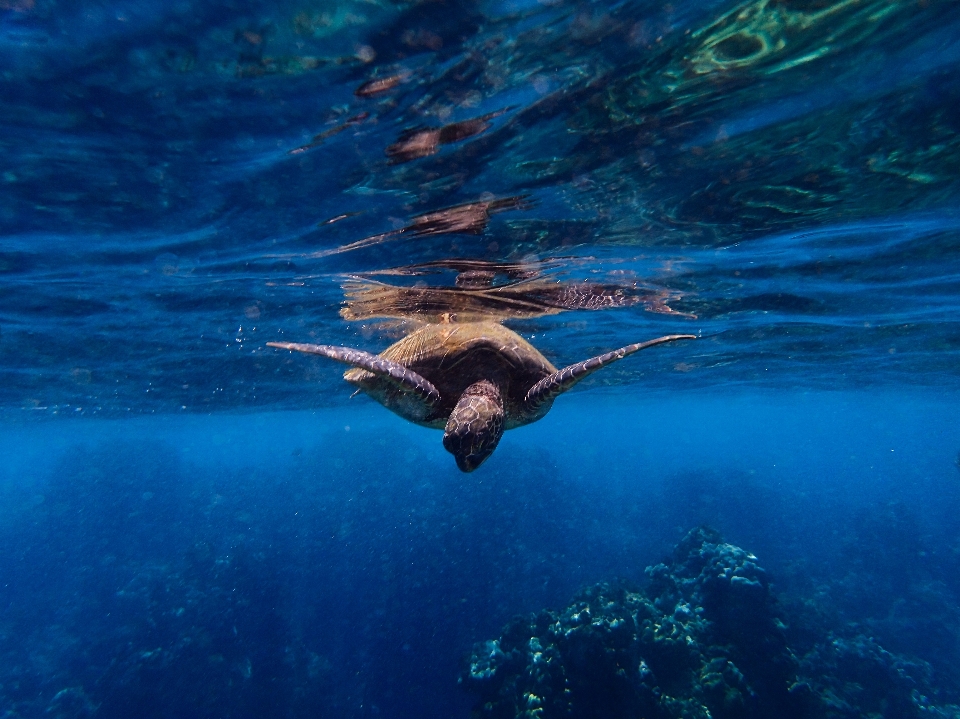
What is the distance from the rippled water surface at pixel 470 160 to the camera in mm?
5371

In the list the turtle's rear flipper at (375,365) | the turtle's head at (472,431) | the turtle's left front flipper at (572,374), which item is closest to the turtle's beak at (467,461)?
the turtle's head at (472,431)

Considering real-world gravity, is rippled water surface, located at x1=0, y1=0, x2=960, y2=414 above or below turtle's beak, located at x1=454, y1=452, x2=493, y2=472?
above

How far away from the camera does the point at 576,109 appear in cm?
662

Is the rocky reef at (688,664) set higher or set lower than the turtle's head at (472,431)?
lower

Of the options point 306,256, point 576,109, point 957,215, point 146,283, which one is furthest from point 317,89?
point 957,215

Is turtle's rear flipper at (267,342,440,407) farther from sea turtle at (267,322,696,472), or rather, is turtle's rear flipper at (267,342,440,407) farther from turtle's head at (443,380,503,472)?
turtle's head at (443,380,503,472)

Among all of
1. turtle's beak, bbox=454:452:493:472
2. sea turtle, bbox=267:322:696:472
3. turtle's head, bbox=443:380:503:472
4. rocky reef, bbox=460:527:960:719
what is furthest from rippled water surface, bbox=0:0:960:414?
rocky reef, bbox=460:527:960:719

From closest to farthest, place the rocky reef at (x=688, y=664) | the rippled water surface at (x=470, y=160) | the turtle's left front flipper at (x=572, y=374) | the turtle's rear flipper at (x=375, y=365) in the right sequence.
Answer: the turtle's rear flipper at (x=375, y=365)
the turtle's left front flipper at (x=572, y=374)
the rippled water surface at (x=470, y=160)
the rocky reef at (x=688, y=664)

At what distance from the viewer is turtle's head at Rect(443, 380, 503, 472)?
187 inches

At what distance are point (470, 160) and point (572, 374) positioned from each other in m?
4.16

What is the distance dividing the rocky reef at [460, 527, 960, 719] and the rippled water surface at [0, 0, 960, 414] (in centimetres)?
938

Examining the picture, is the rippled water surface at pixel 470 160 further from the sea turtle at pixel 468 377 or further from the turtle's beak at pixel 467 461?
the turtle's beak at pixel 467 461

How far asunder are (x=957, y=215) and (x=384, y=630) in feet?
80.3

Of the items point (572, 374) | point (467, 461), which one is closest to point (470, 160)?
point (572, 374)
